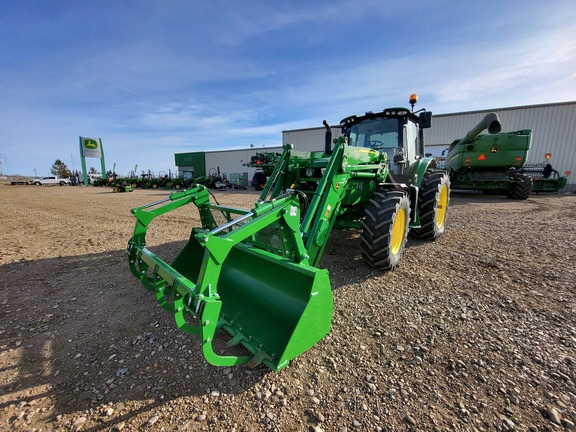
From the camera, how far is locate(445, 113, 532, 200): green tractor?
37.5ft

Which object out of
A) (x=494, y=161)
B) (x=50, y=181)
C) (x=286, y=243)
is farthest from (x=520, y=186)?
(x=50, y=181)

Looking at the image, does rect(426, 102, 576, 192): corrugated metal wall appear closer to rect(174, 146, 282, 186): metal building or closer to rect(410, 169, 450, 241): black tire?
rect(410, 169, 450, 241): black tire

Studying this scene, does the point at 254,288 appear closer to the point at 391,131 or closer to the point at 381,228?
the point at 381,228

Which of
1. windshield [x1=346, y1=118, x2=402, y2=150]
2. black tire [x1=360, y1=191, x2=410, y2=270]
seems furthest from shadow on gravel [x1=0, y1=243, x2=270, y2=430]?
windshield [x1=346, y1=118, x2=402, y2=150]

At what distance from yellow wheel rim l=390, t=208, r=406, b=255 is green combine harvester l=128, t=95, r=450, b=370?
18mm

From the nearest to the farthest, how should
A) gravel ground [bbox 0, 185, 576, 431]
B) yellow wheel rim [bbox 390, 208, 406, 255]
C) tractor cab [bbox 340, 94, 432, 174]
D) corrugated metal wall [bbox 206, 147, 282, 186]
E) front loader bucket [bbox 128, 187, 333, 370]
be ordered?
1. gravel ground [bbox 0, 185, 576, 431]
2. front loader bucket [bbox 128, 187, 333, 370]
3. yellow wheel rim [bbox 390, 208, 406, 255]
4. tractor cab [bbox 340, 94, 432, 174]
5. corrugated metal wall [bbox 206, 147, 282, 186]

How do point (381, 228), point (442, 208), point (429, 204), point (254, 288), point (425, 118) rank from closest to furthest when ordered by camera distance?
point (254, 288), point (381, 228), point (425, 118), point (429, 204), point (442, 208)

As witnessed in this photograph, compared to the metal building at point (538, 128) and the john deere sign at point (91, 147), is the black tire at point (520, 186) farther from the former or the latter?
the john deere sign at point (91, 147)

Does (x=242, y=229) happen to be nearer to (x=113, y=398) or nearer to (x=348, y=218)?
(x=113, y=398)

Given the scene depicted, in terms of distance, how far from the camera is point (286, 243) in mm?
2748

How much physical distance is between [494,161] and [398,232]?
11.2 meters

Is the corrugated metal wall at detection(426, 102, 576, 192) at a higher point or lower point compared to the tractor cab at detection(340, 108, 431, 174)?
higher

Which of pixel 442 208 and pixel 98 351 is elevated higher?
pixel 442 208

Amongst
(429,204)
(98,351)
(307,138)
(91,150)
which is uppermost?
(307,138)
